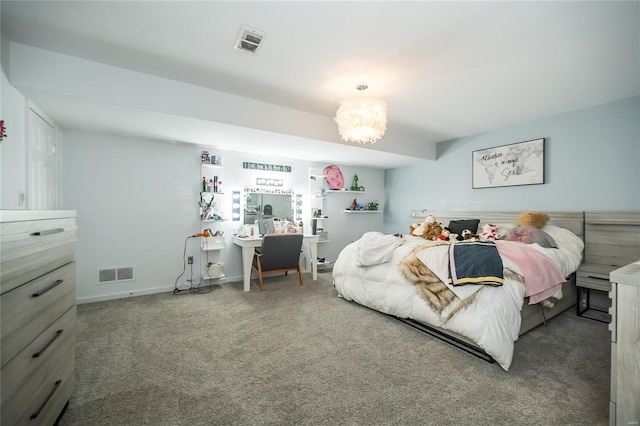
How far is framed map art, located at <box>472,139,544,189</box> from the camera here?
12.6ft

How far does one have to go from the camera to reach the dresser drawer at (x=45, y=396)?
994 millimetres

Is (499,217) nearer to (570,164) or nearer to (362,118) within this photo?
(570,164)

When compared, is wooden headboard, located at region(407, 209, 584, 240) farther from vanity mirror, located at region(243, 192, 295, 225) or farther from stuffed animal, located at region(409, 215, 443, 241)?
vanity mirror, located at region(243, 192, 295, 225)

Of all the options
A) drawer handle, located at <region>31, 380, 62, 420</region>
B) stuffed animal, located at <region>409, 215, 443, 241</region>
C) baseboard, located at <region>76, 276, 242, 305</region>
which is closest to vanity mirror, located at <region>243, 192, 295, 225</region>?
baseboard, located at <region>76, 276, 242, 305</region>

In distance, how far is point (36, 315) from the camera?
3.81ft

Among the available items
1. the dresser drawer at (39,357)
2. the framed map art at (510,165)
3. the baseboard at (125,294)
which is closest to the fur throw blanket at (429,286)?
the framed map art at (510,165)

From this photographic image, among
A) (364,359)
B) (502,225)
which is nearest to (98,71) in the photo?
(364,359)

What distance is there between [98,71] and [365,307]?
3.57m

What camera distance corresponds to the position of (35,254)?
1168mm

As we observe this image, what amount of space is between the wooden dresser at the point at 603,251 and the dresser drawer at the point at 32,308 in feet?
14.7

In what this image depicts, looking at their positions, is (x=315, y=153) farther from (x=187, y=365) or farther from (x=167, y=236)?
(x=187, y=365)

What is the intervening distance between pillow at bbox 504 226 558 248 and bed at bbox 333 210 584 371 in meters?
0.11

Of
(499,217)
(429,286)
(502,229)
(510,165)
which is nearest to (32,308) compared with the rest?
(429,286)

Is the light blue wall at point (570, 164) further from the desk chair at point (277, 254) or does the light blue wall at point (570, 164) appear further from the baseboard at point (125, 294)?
the baseboard at point (125, 294)
